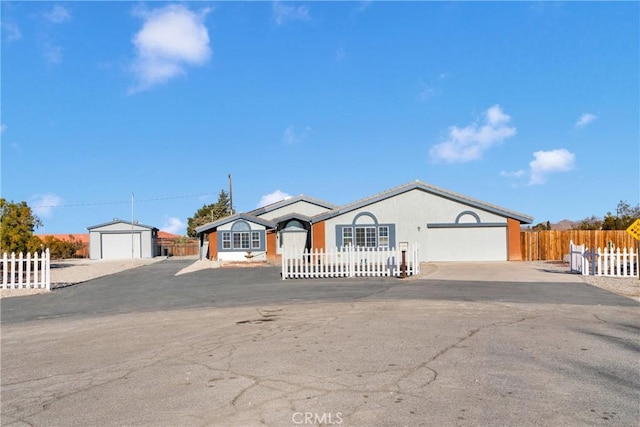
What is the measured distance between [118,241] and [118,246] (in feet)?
1.67

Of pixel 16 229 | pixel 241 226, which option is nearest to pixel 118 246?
pixel 241 226

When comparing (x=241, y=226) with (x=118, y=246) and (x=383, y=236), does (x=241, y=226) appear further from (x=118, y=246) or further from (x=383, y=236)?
(x=118, y=246)

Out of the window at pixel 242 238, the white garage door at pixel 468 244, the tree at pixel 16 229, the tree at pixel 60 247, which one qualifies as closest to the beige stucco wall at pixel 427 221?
the white garage door at pixel 468 244

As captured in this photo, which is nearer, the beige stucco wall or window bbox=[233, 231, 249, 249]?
the beige stucco wall

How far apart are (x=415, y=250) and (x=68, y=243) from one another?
1805 inches

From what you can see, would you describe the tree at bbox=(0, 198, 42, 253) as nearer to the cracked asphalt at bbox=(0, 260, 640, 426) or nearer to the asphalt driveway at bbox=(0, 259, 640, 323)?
the asphalt driveway at bbox=(0, 259, 640, 323)

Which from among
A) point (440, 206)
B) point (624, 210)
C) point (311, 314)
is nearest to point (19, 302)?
point (311, 314)

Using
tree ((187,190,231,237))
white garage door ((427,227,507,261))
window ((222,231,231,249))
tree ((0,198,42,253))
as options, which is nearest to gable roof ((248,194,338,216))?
window ((222,231,231,249))

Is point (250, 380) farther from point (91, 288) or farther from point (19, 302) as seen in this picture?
point (91, 288)

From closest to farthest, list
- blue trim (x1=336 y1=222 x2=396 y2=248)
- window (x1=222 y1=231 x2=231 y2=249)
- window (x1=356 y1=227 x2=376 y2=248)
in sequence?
1. blue trim (x1=336 y1=222 x2=396 y2=248)
2. window (x1=356 y1=227 x2=376 y2=248)
3. window (x1=222 y1=231 x2=231 y2=249)

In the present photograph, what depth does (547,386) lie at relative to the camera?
556 centimetres

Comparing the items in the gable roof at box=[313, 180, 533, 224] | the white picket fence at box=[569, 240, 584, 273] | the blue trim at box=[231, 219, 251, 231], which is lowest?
the white picket fence at box=[569, 240, 584, 273]

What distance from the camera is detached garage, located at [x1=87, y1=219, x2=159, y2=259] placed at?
5562 centimetres

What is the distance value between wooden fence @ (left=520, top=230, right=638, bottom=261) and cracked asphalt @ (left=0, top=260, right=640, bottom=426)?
20869 millimetres
